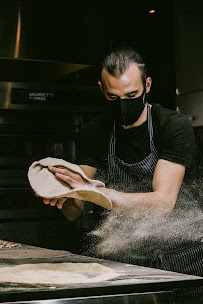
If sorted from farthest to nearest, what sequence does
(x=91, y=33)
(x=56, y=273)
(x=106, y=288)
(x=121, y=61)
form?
(x=91, y=33)
(x=121, y=61)
(x=56, y=273)
(x=106, y=288)

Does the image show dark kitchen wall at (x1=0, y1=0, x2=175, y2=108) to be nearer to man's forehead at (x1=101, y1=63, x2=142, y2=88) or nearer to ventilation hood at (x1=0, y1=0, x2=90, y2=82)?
ventilation hood at (x1=0, y1=0, x2=90, y2=82)

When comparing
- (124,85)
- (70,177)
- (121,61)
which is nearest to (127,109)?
(124,85)

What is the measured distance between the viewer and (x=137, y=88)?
2.72 metres

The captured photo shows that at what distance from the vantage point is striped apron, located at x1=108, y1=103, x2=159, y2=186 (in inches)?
105

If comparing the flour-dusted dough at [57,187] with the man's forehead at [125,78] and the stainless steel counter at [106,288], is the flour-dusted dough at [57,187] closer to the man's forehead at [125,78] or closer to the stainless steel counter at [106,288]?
the stainless steel counter at [106,288]

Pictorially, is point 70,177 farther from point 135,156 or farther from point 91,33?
point 91,33

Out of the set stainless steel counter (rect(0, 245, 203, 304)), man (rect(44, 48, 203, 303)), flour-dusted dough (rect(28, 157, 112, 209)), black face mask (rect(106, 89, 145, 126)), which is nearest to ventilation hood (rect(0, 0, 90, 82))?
man (rect(44, 48, 203, 303))

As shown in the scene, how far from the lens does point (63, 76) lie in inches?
128

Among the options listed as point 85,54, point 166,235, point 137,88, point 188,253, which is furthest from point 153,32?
point 188,253

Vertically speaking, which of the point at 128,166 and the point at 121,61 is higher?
the point at 121,61

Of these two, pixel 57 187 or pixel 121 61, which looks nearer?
pixel 57 187

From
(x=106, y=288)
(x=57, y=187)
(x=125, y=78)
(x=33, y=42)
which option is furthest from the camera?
(x=33, y=42)

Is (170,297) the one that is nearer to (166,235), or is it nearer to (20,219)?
(166,235)

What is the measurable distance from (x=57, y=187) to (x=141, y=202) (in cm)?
61
